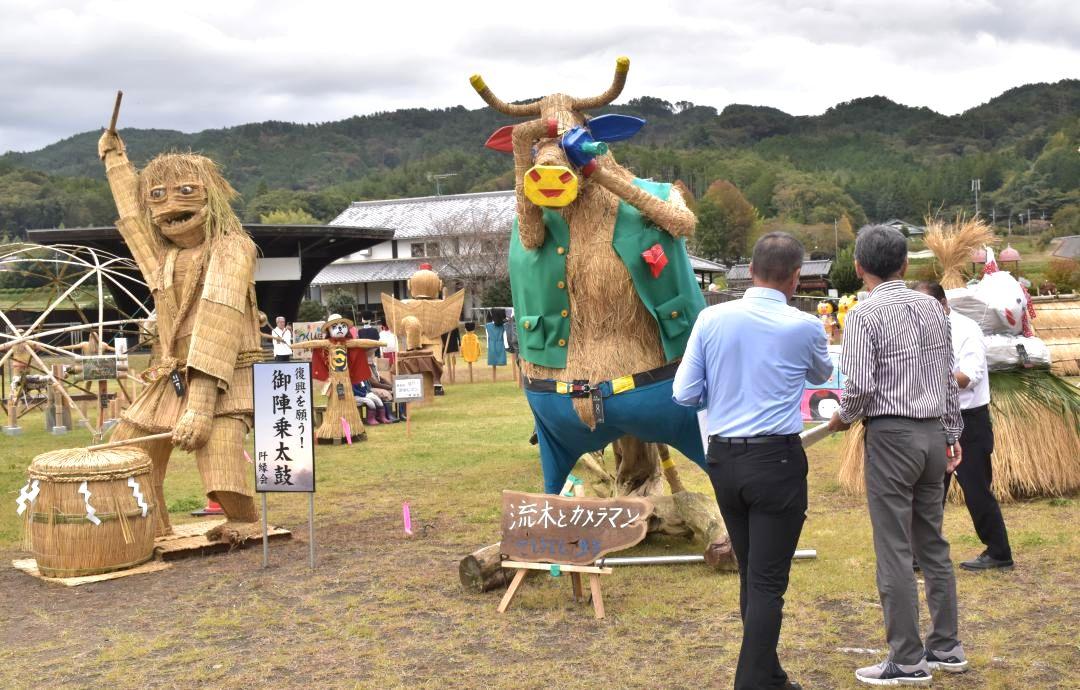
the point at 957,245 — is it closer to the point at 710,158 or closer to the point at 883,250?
the point at 883,250

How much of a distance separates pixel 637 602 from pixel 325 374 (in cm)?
888

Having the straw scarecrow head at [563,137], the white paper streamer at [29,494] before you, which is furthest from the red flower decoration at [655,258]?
the white paper streamer at [29,494]

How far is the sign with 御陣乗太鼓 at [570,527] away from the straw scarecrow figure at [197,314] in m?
2.25

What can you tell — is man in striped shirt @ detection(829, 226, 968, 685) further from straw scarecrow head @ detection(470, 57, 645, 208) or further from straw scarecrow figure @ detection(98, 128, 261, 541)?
straw scarecrow figure @ detection(98, 128, 261, 541)

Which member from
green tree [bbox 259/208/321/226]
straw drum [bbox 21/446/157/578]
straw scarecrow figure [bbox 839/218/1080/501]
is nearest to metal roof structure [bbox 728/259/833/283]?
green tree [bbox 259/208/321/226]

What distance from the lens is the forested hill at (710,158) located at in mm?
57281

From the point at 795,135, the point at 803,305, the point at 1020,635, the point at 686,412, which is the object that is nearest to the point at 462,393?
the point at 686,412

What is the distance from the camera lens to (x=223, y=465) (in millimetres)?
6363

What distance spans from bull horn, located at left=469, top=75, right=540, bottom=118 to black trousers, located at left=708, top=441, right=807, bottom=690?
96.7 inches

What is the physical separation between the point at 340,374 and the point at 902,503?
379 inches

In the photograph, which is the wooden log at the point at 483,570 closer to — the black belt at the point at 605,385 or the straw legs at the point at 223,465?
the black belt at the point at 605,385

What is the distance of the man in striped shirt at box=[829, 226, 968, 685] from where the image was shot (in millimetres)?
3564

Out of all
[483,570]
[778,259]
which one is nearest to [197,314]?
[483,570]

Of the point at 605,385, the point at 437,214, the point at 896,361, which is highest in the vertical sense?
the point at 437,214
